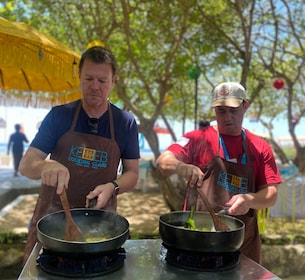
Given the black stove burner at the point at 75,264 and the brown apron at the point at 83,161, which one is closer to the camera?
the black stove burner at the point at 75,264

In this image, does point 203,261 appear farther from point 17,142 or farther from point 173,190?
point 17,142

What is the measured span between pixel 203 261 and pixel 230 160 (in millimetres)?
697

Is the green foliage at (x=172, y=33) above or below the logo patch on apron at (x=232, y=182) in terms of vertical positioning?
above

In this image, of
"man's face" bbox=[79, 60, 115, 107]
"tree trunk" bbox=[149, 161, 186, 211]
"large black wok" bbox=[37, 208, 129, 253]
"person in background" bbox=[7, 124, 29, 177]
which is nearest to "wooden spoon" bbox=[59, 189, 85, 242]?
"large black wok" bbox=[37, 208, 129, 253]

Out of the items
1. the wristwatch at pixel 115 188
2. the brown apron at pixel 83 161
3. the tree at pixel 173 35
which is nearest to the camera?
the wristwatch at pixel 115 188

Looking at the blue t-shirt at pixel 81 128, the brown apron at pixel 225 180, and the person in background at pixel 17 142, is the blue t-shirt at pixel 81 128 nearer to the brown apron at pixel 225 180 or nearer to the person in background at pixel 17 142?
the brown apron at pixel 225 180

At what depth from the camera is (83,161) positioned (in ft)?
5.15

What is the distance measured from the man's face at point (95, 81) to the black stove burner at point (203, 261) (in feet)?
2.44

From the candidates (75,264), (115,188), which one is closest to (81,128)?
(115,188)

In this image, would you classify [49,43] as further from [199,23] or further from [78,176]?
[199,23]

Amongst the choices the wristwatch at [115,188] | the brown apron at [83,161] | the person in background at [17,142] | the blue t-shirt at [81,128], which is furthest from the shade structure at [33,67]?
the person in background at [17,142]

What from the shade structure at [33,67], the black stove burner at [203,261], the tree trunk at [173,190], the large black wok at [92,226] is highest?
the shade structure at [33,67]

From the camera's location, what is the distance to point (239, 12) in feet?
17.9

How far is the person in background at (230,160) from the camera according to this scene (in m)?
1.68
